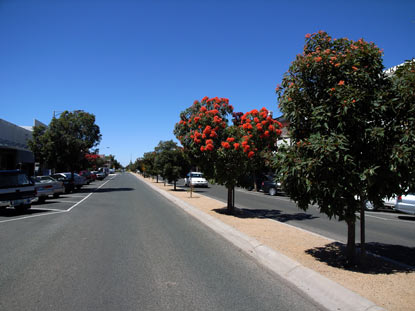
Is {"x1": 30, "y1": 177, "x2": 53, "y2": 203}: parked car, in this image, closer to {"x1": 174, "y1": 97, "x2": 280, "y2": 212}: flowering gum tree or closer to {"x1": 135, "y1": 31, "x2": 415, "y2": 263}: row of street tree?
{"x1": 174, "y1": 97, "x2": 280, "y2": 212}: flowering gum tree

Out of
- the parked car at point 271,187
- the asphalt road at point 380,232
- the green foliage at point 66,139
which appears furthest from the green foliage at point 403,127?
the green foliage at point 66,139

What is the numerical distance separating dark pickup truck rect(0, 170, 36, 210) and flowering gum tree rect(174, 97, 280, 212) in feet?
24.1

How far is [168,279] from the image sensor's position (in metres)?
5.39

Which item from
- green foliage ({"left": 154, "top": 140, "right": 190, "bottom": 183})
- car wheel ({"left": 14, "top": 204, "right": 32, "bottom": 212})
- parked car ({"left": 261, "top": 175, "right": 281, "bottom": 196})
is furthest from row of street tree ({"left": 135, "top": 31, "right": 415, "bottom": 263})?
green foliage ({"left": 154, "top": 140, "right": 190, "bottom": 183})

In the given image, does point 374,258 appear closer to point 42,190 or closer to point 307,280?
point 307,280

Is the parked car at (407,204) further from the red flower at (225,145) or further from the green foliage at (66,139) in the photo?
the green foliage at (66,139)

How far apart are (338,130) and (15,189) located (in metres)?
13.5

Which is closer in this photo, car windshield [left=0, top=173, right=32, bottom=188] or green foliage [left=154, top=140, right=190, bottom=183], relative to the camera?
car windshield [left=0, top=173, right=32, bottom=188]

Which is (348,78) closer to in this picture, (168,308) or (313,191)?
(313,191)

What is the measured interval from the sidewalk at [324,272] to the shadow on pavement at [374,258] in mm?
16

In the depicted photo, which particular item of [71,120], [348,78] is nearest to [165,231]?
[348,78]

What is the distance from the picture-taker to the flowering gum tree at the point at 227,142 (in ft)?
38.3

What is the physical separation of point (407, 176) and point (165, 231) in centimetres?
681

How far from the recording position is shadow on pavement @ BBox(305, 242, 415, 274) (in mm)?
5703
